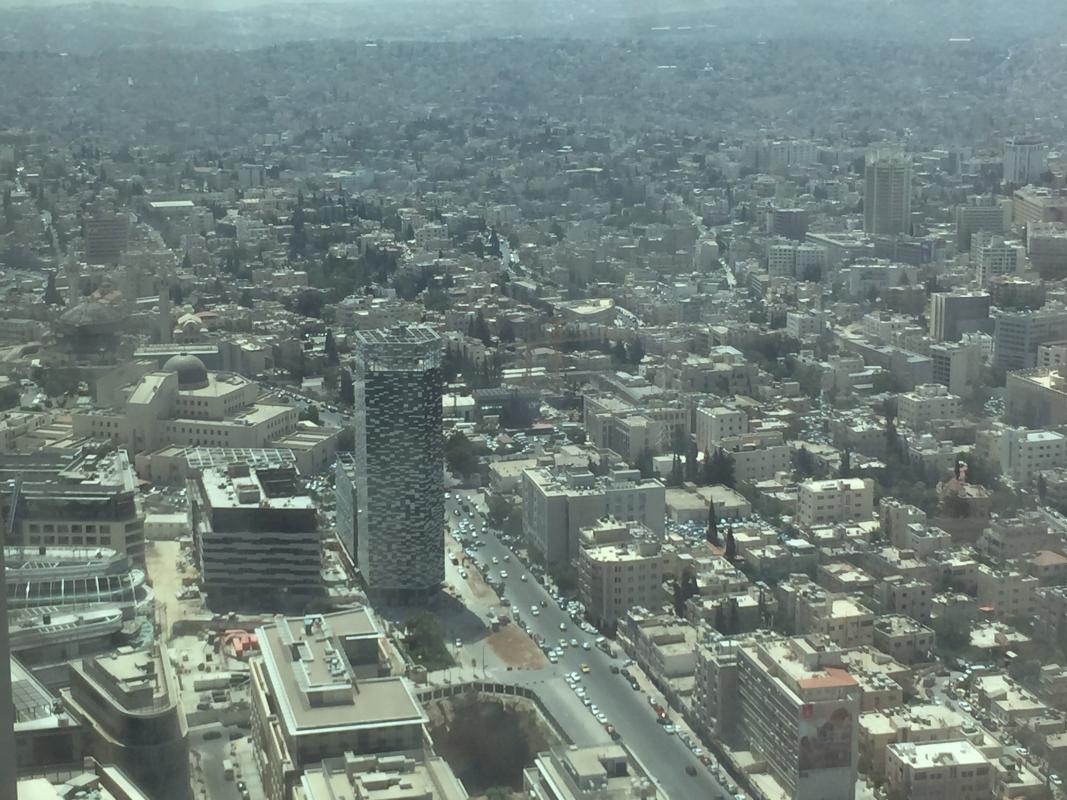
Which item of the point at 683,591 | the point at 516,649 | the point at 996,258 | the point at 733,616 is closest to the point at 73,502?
the point at 516,649

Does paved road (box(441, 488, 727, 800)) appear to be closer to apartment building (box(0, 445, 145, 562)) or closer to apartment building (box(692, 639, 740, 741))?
apartment building (box(692, 639, 740, 741))

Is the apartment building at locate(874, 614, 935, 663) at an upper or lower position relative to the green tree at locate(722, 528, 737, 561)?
upper

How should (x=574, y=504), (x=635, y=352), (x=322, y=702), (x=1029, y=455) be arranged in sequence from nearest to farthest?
(x=322, y=702) < (x=574, y=504) < (x=1029, y=455) < (x=635, y=352)

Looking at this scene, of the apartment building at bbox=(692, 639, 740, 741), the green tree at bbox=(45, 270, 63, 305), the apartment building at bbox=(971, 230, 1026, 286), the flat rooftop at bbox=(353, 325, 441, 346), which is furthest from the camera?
the apartment building at bbox=(971, 230, 1026, 286)

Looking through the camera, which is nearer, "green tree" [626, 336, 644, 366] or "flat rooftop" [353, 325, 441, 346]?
"flat rooftop" [353, 325, 441, 346]

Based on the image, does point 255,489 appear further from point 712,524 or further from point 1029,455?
point 1029,455

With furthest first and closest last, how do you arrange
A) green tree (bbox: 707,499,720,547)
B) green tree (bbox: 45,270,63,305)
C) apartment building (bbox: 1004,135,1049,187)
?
apartment building (bbox: 1004,135,1049,187) < green tree (bbox: 45,270,63,305) < green tree (bbox: 707,499,720,547)

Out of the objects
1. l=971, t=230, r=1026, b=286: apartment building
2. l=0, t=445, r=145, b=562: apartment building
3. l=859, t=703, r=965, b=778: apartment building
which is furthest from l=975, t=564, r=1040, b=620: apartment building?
l=971, t=230, r=1026, b=286: apartment building
